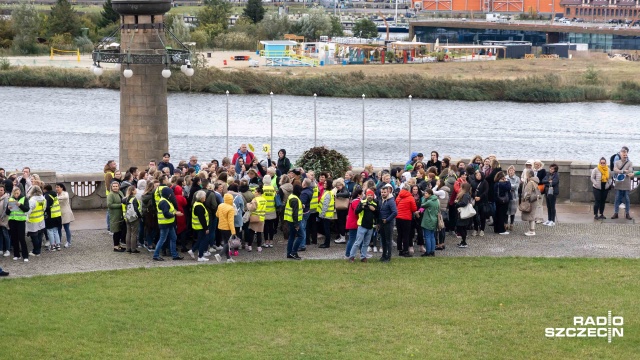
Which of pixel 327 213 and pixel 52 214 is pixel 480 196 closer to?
pixel 327 213

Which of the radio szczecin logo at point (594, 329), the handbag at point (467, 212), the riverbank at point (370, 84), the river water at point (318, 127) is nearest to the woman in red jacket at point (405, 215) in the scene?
the handbag at point (467, 212)

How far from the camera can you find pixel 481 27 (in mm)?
136625

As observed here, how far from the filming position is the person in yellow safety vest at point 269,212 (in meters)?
21.6

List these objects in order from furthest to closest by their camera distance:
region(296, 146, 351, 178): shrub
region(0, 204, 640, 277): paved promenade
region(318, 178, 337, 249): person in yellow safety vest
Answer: region(296, 146, 351, 178): shrub, region(318, 178, 337, 249): person in yellow safety vest, region(0, 204, 640, 277): paved promenade

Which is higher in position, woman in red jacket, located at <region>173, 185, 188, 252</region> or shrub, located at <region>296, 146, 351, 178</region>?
shrub, located at <region>296, 146, 351, 178</region>

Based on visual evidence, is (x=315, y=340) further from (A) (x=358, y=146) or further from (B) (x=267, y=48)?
(B) (x=267, y=48)

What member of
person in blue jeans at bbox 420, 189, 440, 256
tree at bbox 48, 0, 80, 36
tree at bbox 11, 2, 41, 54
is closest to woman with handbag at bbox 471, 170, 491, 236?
person in blue jeans at bbox 420, 189, 440, 256

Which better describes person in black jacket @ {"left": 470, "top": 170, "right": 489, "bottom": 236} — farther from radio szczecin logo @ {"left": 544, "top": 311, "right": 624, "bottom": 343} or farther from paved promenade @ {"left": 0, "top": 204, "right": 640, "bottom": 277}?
radio szczecin logo @ {"left": 544, "top": 311, "right": 624, "bottom": 343}

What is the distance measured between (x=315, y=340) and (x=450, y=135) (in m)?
51.1

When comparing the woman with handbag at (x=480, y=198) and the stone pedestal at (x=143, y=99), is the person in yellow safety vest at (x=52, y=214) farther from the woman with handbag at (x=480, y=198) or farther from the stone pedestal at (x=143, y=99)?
the stone pedestal at (x=143, y=99)

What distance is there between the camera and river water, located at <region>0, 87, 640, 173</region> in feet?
185

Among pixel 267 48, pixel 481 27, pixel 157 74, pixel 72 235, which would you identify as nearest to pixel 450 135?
pixel 267 48

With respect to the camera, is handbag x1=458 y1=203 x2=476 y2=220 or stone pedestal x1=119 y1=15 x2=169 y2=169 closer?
handbag x1=458 y1=203 x2=476 y2=220

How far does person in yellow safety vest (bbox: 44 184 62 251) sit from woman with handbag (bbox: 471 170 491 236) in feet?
25.3
